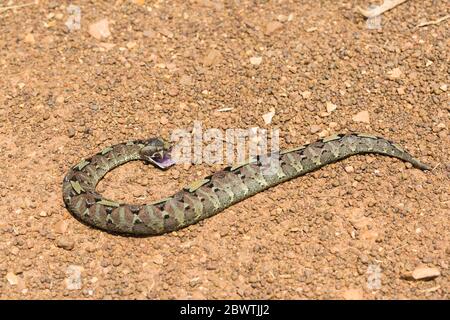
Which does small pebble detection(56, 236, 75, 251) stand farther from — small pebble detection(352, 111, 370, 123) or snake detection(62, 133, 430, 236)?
small pebble detection(352, 111, 370, 123)

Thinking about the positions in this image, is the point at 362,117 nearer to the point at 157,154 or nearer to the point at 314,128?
the point at 314,128

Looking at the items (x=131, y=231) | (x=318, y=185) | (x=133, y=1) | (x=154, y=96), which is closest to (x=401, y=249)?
(x=318, y=185)

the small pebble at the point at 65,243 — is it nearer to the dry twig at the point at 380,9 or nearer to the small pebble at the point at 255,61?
the small pebble at the point at 255,61

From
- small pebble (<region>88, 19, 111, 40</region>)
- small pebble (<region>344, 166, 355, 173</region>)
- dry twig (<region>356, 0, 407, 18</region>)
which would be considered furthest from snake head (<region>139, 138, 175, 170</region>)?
dry twig (<region>356, 0, 407, 18</region>)

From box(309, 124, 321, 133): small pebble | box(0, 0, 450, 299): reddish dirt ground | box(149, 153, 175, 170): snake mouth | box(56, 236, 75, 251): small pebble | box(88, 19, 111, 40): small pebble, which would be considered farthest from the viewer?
box(88, 19, 111, 40): small pebble

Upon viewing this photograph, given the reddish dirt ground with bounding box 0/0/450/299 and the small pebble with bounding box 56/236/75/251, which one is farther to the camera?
the small pebble with bounding box 56/236/75/251

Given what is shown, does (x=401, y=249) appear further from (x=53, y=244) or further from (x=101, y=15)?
(x=101, y=15)
